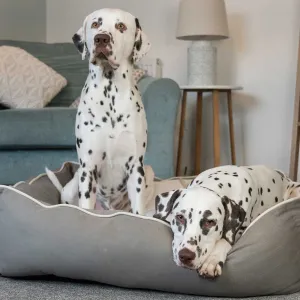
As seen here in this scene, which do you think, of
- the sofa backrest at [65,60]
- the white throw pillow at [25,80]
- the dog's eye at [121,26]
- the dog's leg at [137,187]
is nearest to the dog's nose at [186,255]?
the dog's leg at [137,187]

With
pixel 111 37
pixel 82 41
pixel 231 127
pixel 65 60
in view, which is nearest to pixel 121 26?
pixel 111 37

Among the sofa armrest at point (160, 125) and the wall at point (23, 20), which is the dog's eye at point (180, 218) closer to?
the sofa armrest at point (160, 125)

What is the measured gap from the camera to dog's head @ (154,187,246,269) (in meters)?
1.81

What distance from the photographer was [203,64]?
167 inches

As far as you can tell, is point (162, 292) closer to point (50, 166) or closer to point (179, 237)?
point (179, 237)

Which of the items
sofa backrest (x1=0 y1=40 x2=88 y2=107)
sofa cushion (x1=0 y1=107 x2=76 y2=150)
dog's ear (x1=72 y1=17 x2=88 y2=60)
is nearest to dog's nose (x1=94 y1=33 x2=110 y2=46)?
dog's ear (x1=72 y1=17 x2=88 y2=60)

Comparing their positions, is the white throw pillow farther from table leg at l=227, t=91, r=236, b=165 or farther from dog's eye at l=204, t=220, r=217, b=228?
dog's eye at l=204, t=220, r=217, b=228

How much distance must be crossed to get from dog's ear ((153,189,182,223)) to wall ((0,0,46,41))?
3381 millimetres

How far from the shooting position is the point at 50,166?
12.0ft

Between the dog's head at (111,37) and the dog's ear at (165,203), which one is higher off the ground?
the dog's head at (111,37)

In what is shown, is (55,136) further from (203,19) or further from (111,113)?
(203,19)

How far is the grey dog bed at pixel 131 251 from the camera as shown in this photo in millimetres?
1950

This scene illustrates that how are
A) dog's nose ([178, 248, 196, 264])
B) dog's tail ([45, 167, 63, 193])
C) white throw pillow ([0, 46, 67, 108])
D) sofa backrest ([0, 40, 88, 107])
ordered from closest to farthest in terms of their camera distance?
dog's nose ([178, 248, 196, 264]) < dog's tail ([45, 167, 63, 193]) < white throw pillow ([0, 46, 67, 108]) < sofa backrest ([0, 40, 88, 107])

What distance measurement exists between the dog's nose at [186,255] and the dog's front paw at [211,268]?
88 mm
